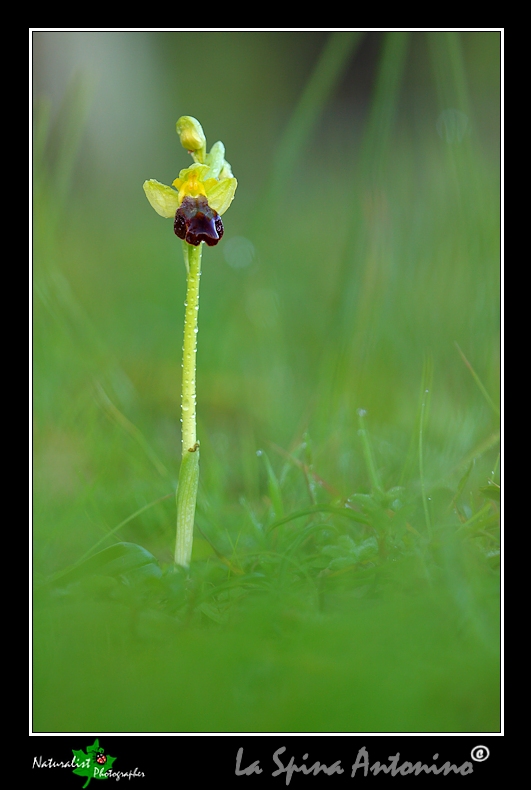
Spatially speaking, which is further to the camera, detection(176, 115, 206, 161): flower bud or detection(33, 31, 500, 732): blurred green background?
detection(176, 115, 206, 161): flower bud

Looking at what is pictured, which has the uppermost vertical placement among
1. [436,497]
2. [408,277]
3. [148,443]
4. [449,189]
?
[449,189]

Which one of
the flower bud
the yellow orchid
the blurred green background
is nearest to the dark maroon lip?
the yellow orchid

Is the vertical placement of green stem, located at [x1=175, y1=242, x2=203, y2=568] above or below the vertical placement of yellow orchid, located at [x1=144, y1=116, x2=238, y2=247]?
below

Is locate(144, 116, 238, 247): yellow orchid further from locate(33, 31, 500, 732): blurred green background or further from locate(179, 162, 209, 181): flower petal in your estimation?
locate(33, 31, 500, 732): blurred green background

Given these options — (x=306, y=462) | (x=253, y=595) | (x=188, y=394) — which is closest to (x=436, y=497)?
(x=306, y=462)

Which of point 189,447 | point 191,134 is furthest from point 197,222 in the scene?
point 189,447

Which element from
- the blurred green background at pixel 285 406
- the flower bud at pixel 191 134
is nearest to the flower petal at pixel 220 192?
the flower bud at pixel 191 134

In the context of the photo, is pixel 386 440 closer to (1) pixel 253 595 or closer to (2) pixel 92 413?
(1) pixel 253 595
